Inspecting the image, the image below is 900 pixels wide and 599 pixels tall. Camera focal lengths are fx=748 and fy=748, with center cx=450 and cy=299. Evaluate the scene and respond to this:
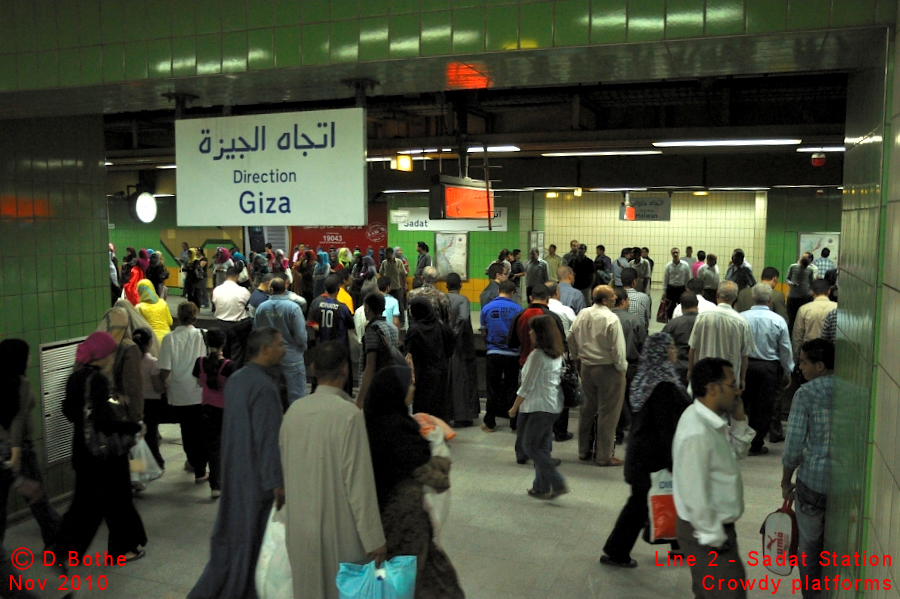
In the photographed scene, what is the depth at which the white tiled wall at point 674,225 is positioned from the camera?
76.2 feet

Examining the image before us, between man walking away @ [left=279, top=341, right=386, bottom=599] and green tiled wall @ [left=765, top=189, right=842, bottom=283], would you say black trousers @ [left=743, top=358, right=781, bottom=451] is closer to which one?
man walking away @ [left=279, top=341, right=386, bottom=599]

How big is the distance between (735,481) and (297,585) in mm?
2150

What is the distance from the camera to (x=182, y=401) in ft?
20.9

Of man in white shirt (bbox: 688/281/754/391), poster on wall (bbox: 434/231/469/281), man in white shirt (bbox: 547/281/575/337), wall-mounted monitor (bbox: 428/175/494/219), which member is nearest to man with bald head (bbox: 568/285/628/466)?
man in white shirt (bbox: 688/281/754/391)

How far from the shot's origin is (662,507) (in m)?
4.39

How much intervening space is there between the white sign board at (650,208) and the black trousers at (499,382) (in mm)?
11607

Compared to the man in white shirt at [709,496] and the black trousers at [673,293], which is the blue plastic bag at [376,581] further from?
the black trousers at [673,293]

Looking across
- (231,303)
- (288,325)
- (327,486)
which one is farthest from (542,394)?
(231,303)

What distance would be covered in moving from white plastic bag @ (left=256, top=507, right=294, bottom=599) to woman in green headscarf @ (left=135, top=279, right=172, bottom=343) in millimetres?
4267

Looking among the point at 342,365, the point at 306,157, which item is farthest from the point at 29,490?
the point at 306,157

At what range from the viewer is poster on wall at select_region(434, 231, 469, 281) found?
2142 cm

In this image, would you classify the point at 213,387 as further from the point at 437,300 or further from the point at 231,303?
the point at 231,303

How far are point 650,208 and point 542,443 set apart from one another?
14074 mm

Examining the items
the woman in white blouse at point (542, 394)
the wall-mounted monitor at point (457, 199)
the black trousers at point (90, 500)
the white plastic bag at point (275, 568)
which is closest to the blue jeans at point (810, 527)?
the woman in white blouse at point (542, 394)
